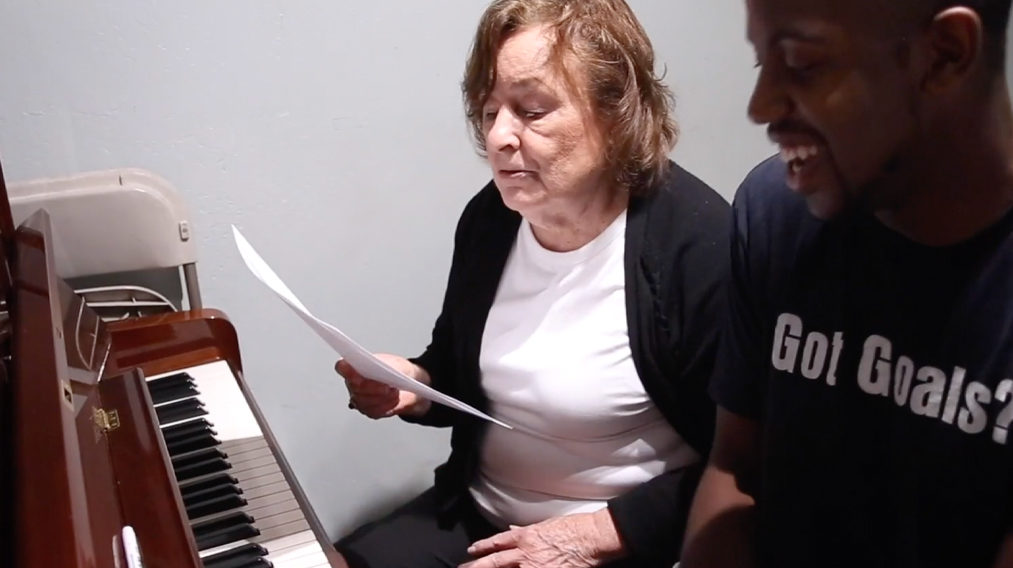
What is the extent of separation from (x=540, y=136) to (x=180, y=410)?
589 millimetres

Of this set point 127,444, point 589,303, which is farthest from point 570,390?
point 127,444

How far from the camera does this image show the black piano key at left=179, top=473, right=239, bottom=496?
1046mm

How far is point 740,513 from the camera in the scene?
951 millimetres

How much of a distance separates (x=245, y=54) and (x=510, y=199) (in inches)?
21.0

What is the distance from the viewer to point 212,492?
41.2 inches

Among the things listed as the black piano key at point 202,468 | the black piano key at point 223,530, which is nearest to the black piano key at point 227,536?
the black piano key at point 223,530

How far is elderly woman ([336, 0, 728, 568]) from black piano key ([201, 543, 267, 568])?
37cm

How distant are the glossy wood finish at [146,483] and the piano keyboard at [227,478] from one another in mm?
59

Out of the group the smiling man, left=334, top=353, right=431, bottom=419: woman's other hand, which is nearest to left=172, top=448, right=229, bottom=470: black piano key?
left=334, top=353, right=431, bottom=419: woman's other hand

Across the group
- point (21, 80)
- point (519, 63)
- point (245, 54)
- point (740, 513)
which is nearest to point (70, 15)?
point (21, 80)

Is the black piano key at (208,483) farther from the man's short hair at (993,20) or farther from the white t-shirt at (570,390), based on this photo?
the man's short hair at (993,20)

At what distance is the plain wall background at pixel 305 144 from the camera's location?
141cm

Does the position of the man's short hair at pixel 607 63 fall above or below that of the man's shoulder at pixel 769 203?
above

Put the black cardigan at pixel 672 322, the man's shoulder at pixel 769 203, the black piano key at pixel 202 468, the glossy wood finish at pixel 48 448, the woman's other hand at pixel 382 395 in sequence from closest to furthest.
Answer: the glossy wood finish at pixel 48 448
the man's shoulder at pixel 769 203
the black piano key at pixel 202 468
the black cardigan at pixel 672 322
the woman's other hand at pixel 382 395
